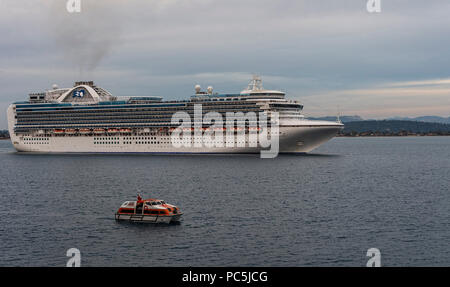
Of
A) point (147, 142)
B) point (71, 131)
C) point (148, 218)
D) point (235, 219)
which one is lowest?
point (235, 219)

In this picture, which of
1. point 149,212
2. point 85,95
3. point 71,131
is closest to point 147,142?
point 71,131

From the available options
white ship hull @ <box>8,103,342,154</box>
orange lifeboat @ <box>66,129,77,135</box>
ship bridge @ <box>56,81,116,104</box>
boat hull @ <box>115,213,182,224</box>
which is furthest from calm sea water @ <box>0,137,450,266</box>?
ship bridge @ <box>56,81,116,104</box>

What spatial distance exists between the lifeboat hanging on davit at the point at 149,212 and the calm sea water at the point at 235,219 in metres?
0.98

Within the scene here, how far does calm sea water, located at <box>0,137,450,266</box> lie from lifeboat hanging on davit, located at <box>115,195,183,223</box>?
0.98 metres

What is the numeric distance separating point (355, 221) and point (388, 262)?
35.9 feet

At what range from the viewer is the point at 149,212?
147 feet

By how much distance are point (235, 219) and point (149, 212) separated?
22.7 feet

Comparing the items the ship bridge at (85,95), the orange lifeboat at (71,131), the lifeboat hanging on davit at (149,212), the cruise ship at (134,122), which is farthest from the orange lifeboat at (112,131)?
the lifeboat hanging on davit at (149,212)

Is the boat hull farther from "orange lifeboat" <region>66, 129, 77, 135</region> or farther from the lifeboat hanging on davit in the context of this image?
"orange lifeboat" <region>66, 129, 77, 135</region>

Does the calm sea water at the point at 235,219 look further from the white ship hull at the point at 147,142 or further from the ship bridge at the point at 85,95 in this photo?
the ship bridge at the point at 85,95

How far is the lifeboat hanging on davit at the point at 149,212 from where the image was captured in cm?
4397

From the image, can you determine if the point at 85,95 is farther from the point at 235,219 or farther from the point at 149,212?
the point at 235,219
